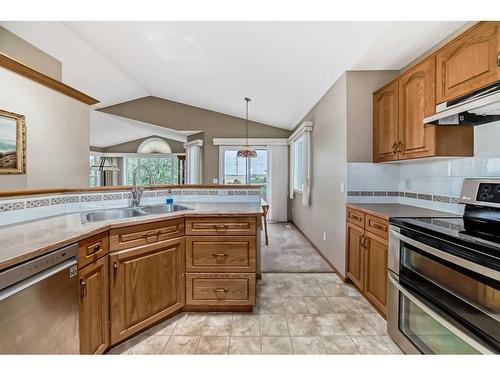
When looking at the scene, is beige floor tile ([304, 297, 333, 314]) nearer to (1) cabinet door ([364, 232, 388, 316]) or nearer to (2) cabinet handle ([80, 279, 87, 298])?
(1) cabinet door ([364, 232, 388, 316])

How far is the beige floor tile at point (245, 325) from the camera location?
182 cm

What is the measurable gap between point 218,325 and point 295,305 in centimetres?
72

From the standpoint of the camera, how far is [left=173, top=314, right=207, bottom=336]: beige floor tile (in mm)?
1807

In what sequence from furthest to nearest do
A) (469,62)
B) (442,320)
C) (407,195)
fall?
(407,195), (469,62), (442,320)

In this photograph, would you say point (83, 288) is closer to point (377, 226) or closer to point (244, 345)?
point (244, 345)

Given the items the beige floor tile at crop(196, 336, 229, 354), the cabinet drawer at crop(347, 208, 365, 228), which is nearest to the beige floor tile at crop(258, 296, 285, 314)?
the beige floor tile at crop(196, 336, 229, 354)

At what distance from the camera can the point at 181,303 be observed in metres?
2.00

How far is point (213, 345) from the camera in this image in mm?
1686

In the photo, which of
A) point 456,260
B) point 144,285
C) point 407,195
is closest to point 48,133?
Answer: point 144,285
